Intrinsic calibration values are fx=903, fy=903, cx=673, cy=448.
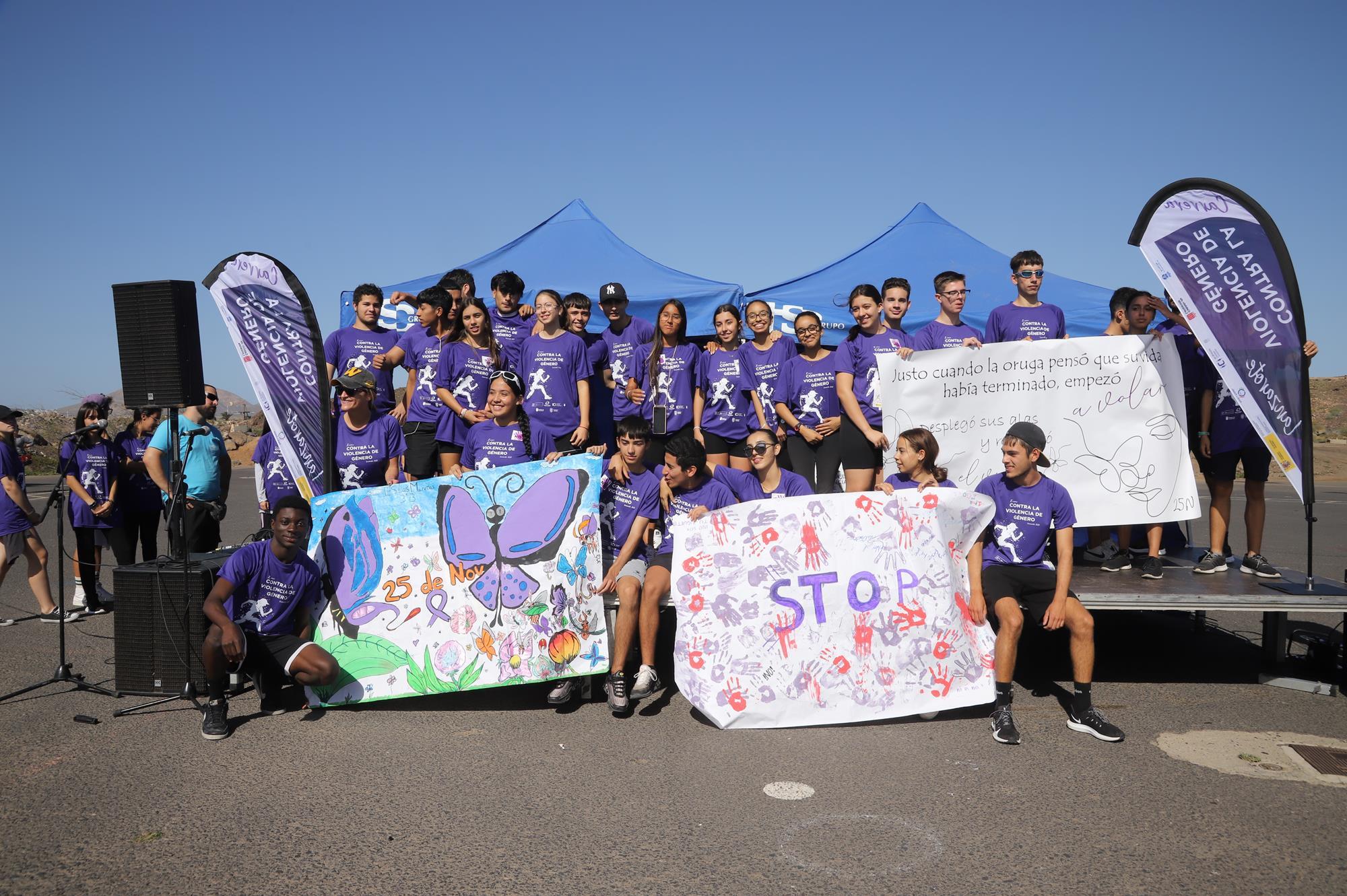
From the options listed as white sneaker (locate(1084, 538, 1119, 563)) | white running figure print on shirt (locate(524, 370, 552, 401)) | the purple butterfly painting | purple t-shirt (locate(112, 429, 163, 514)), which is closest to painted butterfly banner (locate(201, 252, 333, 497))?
the purple butterfly painting

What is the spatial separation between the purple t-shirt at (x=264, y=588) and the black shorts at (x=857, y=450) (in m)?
3.91

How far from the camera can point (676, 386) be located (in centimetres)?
718

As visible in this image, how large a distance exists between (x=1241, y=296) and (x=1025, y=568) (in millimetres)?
2338

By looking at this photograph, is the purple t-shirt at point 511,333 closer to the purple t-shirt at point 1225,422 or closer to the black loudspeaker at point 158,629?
the black loudspeaker at point 158,629

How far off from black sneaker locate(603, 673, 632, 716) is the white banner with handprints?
2.46 m

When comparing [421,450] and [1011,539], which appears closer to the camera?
[1011,539]

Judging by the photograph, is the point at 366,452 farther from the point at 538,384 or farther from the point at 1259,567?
the point at 1259,567

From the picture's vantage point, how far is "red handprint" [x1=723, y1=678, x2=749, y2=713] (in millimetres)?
5012

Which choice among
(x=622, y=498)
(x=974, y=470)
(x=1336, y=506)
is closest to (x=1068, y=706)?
(x=974, y=470)

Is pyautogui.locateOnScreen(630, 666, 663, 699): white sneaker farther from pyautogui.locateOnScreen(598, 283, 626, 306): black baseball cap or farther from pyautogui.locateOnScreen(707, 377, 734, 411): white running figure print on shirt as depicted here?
pyautogui.locateOnScreen(598, 283, 626, 306): black baseball cap

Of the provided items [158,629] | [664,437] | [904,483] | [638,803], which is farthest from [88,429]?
[904,483]

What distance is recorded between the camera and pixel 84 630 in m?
7.47

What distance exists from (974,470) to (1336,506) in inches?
603

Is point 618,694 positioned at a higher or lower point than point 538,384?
lower
